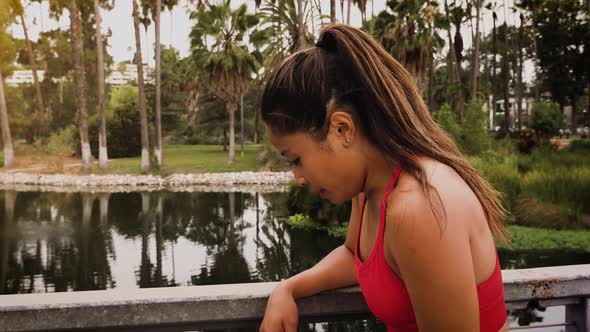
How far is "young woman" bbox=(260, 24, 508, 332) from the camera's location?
953mm

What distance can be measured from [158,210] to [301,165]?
13799 millimetres

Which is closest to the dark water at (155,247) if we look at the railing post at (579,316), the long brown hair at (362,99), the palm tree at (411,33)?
the railing post at (579,316)

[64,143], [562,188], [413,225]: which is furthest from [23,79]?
[413,225]

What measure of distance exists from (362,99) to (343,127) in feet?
0.22

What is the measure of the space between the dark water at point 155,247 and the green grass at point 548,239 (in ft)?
0.93

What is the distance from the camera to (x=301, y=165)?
3.95ft

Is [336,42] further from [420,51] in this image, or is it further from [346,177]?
[420,51]

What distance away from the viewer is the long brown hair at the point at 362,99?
1098mm

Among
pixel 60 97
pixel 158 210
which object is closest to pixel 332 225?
pixel 158 210

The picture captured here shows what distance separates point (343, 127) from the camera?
44.2 inches

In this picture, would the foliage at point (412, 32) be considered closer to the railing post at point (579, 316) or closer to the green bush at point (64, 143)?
the green bush at point (64, 143)

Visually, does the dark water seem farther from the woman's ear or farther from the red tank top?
the woman's ear

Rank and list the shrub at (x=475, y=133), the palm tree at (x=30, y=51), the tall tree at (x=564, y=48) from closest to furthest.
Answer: the shrub at (x=475, y=133) → the tall tree at (x=564, y=48) → the palm tree at (x=30, y=51)

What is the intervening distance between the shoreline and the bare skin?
60.0 ft
